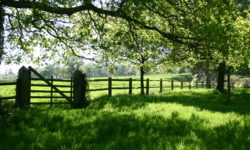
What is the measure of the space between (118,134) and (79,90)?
5739 mm

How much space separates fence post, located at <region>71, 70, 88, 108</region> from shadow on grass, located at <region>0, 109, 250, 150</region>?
3.16m

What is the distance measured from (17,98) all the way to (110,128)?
21.0 feet

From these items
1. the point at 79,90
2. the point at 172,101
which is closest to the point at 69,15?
the point at 79,90

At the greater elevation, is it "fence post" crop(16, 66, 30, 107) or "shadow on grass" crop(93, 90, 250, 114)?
"fence post" crop(16, 66, 30, 107)

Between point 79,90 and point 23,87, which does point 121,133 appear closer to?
point 79,90

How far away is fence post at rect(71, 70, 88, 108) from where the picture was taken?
410 inches

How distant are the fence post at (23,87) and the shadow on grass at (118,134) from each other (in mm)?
3659

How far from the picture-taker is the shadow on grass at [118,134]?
14.1 feet

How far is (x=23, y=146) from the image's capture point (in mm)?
4172

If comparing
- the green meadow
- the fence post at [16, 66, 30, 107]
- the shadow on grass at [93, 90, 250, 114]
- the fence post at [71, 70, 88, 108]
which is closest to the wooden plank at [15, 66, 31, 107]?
the fence post at [16, 66, 30, 107]

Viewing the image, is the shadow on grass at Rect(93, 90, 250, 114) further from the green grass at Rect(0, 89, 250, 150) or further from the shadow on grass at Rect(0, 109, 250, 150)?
the shadow on grass at Rect(0, 109, 250, 150)

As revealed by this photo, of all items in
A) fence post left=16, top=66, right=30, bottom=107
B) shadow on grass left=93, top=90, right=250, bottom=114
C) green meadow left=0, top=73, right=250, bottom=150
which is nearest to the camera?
green meadow left=0, top=73, right=250, bottom=150

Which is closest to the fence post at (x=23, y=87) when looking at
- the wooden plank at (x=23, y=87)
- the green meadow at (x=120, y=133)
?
the wooden plank at (x=23, y=87)

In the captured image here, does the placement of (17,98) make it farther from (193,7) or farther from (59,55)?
(193,7)
